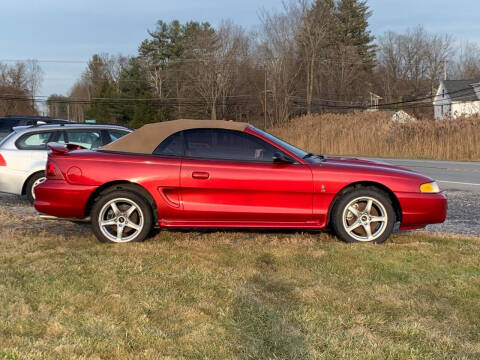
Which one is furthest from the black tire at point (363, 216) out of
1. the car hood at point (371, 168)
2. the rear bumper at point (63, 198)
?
the rear bumper at point (63, 198)

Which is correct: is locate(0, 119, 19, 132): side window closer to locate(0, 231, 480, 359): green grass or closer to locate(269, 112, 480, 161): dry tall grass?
locate(0, 231, 480, 359): green grass

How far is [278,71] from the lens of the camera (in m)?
53.6

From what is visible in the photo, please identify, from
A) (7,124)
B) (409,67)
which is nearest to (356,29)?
(409,67)

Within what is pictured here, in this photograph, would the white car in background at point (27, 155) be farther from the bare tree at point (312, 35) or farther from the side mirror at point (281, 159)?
the bare tree at point (312, 35)

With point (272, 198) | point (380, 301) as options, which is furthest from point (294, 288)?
point (272, 198)

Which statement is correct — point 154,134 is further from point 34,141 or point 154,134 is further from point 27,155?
point 34,141

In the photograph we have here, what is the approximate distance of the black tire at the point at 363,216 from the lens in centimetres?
544

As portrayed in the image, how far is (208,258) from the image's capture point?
479 cm

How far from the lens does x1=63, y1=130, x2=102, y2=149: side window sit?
9.15 meters

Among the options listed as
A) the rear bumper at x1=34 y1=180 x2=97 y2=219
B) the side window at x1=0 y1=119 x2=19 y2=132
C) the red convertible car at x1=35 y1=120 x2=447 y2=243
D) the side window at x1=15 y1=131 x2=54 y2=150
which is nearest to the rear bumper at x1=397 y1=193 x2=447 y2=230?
the red convertible car at x1=35 y1=120 x2=447 y2=243

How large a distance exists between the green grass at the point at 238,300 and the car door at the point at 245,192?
0.32m

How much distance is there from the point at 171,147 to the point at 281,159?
1.25 metres

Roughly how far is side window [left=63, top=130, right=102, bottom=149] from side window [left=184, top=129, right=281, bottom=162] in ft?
13.8

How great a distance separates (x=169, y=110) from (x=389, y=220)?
61339 millimetres
